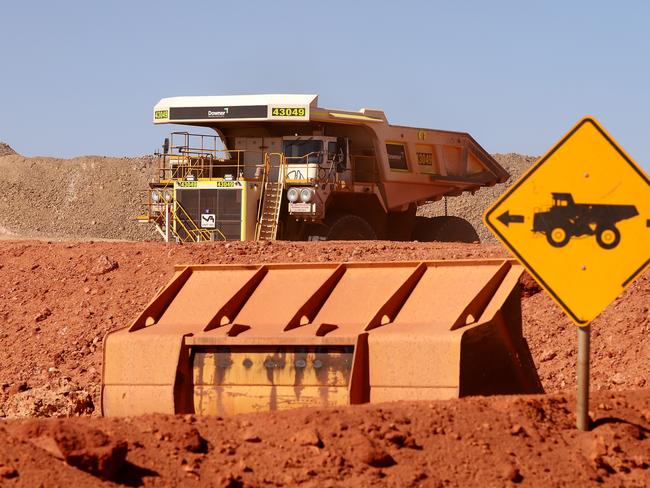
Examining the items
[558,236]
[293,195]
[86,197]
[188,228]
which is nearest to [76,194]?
[86,197]

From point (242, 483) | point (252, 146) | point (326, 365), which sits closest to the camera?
point (242, 483)

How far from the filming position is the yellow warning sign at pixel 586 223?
290 inches

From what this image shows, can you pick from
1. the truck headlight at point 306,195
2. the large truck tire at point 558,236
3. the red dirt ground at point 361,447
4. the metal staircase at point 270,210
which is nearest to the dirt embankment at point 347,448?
the red dirt ground at point 361,447

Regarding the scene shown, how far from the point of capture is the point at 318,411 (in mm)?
7035

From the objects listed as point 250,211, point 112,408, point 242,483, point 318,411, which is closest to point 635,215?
point 318,411

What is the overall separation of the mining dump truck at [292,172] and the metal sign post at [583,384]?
1562 cm

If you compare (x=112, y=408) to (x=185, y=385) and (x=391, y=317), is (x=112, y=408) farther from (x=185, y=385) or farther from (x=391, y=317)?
(x=391, y=317)

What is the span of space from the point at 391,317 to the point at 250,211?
45.9 feet

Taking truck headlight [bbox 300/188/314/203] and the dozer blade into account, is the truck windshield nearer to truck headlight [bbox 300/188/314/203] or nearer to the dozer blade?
truck headlight [bbox 300/188/314/203]

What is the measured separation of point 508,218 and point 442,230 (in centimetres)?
2125

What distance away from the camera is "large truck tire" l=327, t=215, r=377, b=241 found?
24047 millimetres

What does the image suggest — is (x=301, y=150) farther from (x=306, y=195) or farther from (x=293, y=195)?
(x=306, y=195)

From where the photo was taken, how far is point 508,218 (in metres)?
7.54

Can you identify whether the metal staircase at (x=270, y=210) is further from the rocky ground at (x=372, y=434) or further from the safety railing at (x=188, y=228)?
the rocky ground at (x=372, y=434)
